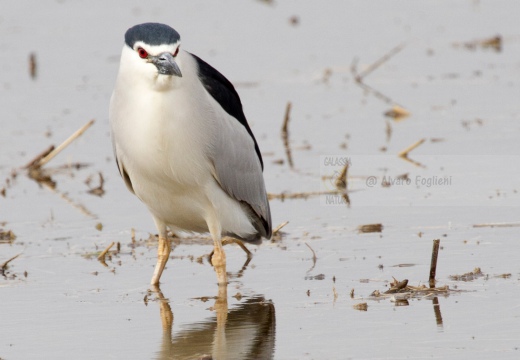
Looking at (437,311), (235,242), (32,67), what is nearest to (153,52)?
(235,242)

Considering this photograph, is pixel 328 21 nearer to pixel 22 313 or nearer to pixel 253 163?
pixel 253 163

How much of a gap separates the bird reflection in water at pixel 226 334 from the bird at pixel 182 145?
611mm

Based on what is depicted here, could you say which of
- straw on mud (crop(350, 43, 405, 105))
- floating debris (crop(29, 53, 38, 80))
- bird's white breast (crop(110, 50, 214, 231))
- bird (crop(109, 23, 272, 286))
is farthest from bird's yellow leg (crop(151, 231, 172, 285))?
floating debris (crop(29, 53, 38, 80))

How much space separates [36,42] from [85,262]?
10.1m

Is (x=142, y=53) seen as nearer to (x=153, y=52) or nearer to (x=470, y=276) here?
(x=153, y=52)

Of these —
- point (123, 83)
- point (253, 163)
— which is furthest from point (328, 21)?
point (123, 83)

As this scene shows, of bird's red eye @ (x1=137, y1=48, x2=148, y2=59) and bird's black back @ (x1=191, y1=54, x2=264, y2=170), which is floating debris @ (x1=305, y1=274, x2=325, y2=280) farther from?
bird's red eye @ (x1=137, y1=48, x2=148, y2=59)

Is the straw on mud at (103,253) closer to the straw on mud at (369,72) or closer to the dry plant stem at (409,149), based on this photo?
the dry plant stem at (409,149)

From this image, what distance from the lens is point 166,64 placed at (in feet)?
22.0

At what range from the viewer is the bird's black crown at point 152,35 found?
6703 mm

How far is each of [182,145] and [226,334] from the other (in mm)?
1232

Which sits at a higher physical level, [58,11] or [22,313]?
[58,11]

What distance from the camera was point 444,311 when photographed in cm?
668

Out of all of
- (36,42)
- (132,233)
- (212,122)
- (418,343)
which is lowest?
(418,343)
